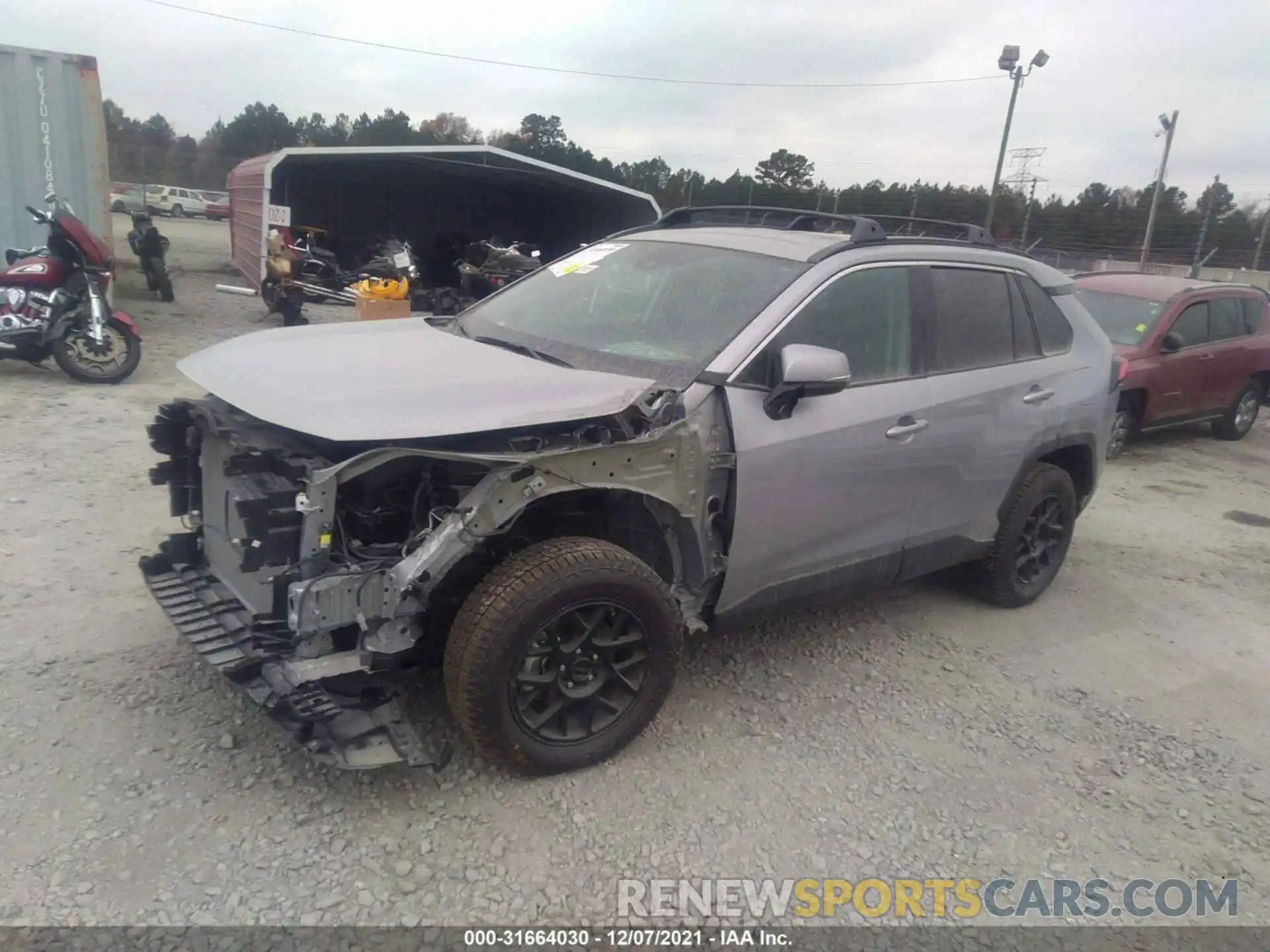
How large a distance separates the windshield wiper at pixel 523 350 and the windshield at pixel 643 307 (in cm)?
3

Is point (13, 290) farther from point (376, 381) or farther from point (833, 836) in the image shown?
point (833, 836)

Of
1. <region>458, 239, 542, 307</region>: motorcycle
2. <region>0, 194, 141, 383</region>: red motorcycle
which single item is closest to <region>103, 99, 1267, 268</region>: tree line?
<region>458, 239, 542, 307</region>: motorcycle

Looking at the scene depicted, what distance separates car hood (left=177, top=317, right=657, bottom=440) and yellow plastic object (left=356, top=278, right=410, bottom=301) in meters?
10.1

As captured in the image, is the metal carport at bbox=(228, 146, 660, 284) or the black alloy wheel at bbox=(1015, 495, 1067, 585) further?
the metal carport at bbox=(228, 146, 660, 284)

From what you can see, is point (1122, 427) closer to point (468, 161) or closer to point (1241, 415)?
point (1241, 415)

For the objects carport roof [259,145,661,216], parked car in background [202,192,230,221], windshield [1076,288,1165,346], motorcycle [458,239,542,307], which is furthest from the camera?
parked car in background [202,192,230,221]

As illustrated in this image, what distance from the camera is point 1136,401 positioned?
28.1ft

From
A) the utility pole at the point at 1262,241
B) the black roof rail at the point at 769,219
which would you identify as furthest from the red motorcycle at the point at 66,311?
the utility pole at the point at 1262,241

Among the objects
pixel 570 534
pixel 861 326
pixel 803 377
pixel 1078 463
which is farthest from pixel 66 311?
pixel 1078 463

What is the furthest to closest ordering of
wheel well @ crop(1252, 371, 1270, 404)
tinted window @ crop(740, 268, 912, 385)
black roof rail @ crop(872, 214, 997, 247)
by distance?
wheel well @ crop(1252, 371, 1270, 404) < black roof rail @ crop(872, 214, 997, 247) < tinted window @ crop(740, 268, 912, 385)

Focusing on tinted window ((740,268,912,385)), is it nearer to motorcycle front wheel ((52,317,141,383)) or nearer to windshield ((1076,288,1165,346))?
windshield ((1076,288,1165,346))

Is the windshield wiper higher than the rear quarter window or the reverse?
the reverse

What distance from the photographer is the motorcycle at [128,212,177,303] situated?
1291cm

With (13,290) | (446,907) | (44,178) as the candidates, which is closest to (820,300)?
(446,907)
